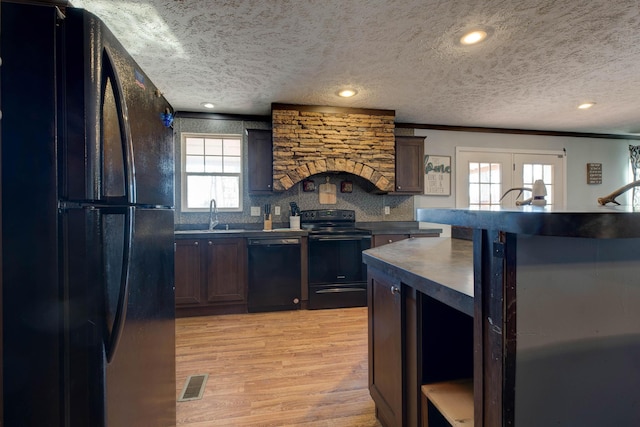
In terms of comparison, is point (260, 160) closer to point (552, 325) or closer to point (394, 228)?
point (394, 228)

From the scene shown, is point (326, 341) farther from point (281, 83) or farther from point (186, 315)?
point (281, 83)

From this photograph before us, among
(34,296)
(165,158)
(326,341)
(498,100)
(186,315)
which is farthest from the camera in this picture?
(498,100)

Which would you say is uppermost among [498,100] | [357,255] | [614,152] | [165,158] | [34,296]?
[498,100]

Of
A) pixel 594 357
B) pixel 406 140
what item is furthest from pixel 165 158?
pixel 406 140

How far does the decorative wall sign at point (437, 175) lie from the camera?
4641 mm

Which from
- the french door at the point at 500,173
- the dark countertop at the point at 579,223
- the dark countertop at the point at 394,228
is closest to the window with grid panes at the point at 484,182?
the french door at the point at 500,173

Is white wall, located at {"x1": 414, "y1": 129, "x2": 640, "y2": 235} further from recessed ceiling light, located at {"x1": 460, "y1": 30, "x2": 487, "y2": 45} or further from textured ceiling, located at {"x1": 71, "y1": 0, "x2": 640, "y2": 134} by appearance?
recessed ceiling light, located at {"x1": 460, "y1": 30, "x2": 487, "y2": 45}

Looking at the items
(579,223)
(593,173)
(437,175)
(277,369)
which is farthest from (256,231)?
(593,173)

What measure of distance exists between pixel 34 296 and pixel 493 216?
117 centimetres

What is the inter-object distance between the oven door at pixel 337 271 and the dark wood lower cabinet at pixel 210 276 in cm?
84

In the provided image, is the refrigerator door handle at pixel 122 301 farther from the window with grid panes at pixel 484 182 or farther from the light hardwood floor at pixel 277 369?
the window with grid panes at pixel 484 182

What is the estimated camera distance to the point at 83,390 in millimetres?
811

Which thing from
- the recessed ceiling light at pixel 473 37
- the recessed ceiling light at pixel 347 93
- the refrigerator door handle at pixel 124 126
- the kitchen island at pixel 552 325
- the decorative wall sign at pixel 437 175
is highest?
the recessed ceiling light at pixel 347 93

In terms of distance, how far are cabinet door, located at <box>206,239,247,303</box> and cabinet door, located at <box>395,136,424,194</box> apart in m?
2.39
